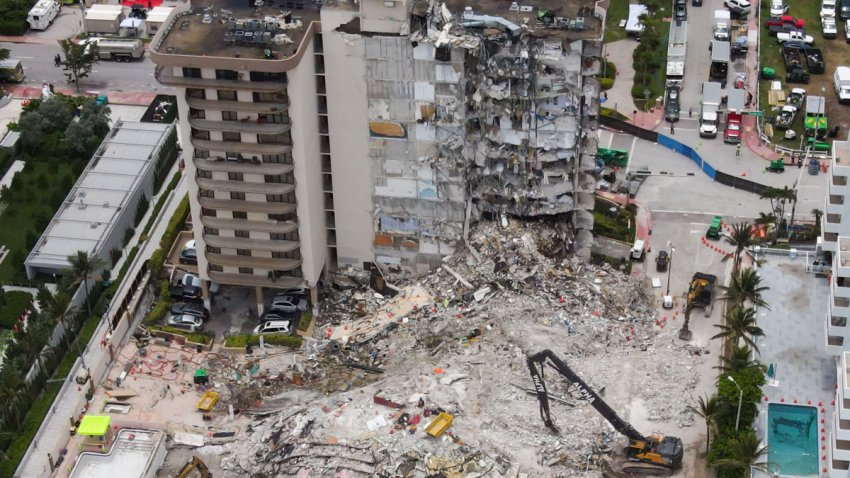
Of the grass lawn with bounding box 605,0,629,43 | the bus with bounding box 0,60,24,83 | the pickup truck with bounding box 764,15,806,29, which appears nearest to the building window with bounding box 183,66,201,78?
the bus with bounding box 0,60,24,83

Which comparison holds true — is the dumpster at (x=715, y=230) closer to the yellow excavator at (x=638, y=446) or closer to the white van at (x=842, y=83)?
the yellow excavator at (x=638, y=446)

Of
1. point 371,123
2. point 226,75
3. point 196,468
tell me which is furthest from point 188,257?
point 196,468

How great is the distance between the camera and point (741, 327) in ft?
399

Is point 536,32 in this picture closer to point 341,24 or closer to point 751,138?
point 341,24

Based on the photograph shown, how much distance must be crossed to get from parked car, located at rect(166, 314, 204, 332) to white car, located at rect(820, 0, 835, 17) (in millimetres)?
96028

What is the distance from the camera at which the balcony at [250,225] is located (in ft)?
426

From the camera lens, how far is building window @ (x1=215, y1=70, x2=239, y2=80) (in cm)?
12331

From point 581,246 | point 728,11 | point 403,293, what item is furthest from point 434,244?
point 728,11

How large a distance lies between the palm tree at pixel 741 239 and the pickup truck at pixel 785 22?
50.0 m

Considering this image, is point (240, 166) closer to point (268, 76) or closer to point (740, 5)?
point (268, 76)

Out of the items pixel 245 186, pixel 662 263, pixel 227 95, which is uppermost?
pixel 227 95

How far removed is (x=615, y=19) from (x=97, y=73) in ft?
219

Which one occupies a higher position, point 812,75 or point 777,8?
point 777,8

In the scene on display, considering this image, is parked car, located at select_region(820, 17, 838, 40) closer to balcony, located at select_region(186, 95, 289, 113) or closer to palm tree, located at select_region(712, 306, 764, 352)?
palm tree, located at select_region(712, 306, 764, 352)
